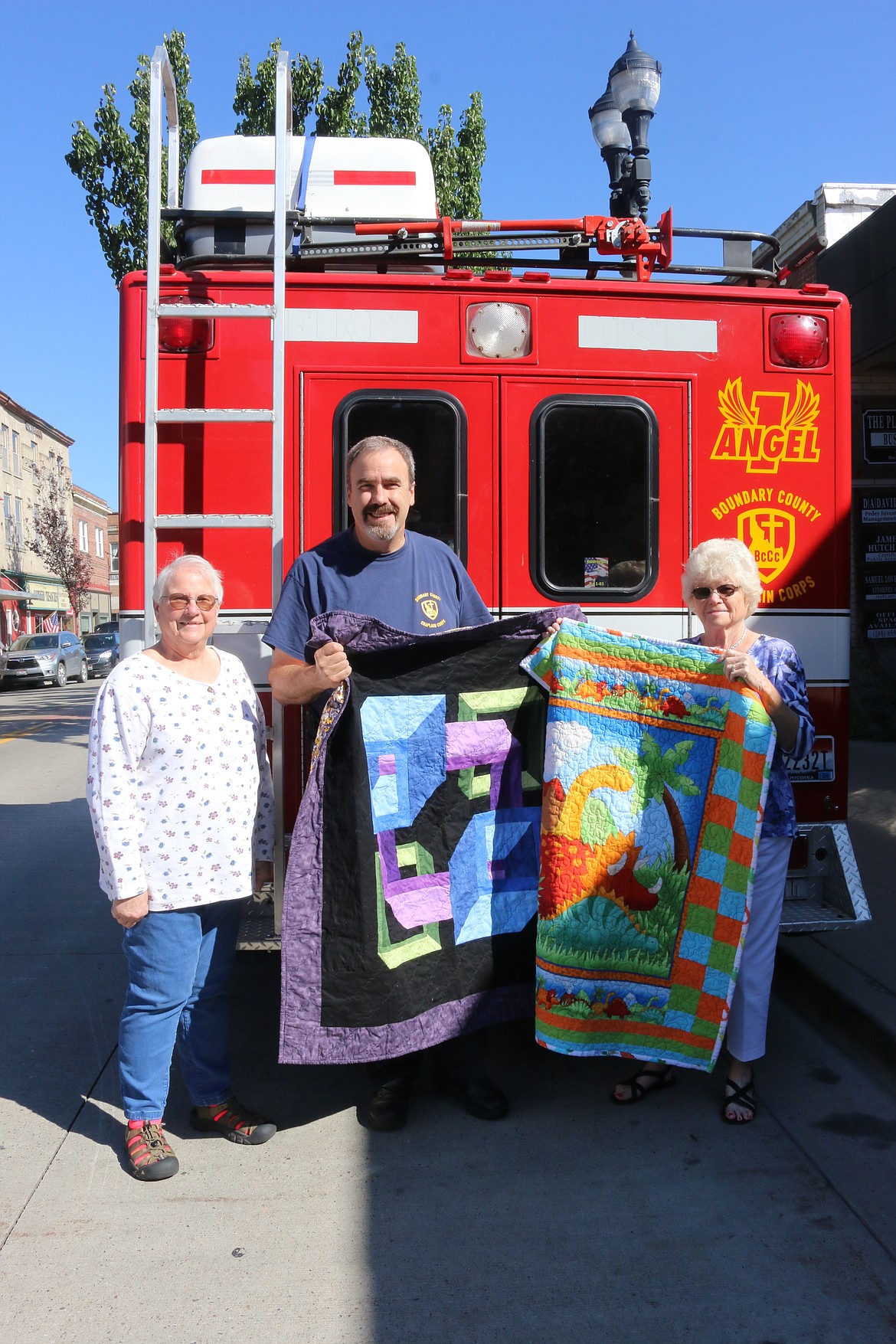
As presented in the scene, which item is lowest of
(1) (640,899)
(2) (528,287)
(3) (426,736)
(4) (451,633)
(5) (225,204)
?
(1) (640,899)

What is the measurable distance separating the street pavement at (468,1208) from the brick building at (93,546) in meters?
58.5

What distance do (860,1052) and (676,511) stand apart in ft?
7.72

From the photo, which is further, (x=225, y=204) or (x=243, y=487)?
(x=225, y=204)

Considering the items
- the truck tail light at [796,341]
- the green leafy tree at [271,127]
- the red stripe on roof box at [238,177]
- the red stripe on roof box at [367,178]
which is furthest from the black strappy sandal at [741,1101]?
the green leafy tree at [271,127]

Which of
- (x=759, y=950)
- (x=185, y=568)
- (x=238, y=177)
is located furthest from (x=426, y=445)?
(x=759, y=950)

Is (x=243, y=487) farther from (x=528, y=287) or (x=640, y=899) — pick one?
(x=640, y=899)

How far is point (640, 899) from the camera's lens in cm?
364

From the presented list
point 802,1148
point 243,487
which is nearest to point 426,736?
point 243,487

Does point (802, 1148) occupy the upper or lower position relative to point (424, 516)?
lower

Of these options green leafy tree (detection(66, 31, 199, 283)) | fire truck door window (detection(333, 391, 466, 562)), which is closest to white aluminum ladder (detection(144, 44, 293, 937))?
fire truck door window (detection(333, 391, 466, 562))

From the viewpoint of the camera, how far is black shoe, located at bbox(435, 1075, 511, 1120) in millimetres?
3727

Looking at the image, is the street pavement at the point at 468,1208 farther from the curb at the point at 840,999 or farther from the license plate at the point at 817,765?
the license plate at the point at 817,765

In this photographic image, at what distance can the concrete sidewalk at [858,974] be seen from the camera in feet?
14.1

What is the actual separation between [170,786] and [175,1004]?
2.37 ft
